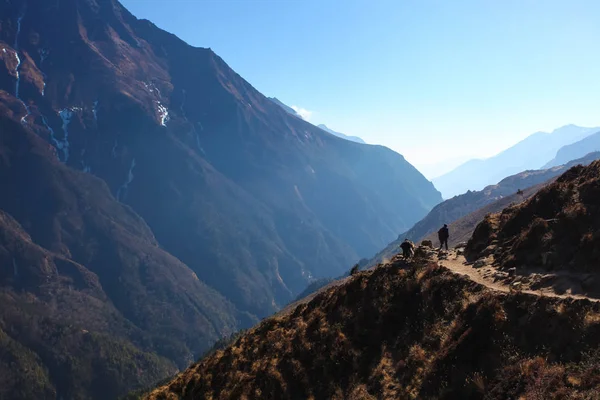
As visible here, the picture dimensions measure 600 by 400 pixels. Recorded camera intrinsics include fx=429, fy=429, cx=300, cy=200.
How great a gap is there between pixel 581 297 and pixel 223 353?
2776 cm

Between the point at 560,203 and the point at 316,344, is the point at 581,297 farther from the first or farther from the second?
the point at 316,344

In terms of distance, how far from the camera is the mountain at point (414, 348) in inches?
658

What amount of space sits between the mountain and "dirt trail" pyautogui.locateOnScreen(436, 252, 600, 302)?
0.77 metres

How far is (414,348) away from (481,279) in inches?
245

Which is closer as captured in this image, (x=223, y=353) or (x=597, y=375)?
(x=597, y=375)

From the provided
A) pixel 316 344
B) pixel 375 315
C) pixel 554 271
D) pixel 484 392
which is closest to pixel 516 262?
pixel 554 271

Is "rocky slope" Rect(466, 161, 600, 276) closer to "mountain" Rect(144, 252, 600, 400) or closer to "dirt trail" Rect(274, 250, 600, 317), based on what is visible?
"dirt trail" Rect(274, 250, 600, 317)

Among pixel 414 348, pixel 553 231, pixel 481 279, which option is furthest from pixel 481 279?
pixel 414 348

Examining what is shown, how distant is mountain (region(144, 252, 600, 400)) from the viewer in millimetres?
16703

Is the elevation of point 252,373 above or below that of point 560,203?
below

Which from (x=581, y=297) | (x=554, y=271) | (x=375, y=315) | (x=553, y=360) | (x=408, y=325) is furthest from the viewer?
(x=375, y=315)

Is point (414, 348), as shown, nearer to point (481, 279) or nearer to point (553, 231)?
point (481, 279)

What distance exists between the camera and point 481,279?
25016 millimetres

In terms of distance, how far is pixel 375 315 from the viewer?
90.3 feet
